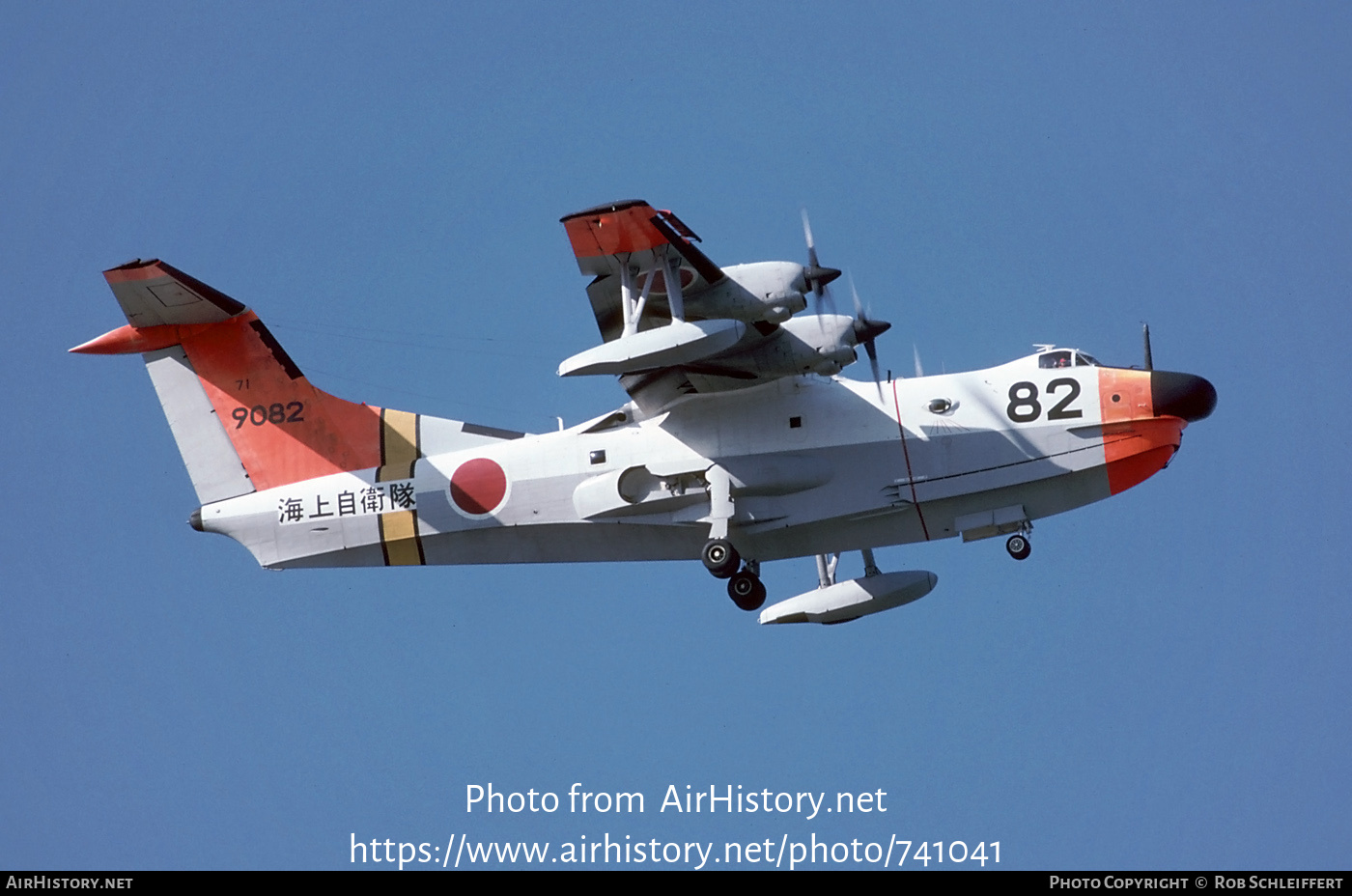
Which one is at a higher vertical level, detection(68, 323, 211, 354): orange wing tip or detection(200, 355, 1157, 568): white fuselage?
detection(68, 323, 211, 354): orange wing tip

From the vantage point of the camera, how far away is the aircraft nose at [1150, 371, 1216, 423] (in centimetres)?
1827

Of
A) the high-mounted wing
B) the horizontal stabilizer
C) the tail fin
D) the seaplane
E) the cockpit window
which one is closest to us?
the high-mounted wing

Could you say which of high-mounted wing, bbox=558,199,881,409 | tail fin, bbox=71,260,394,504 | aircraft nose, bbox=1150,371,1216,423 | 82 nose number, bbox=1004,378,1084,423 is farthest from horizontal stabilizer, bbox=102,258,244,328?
aircraft nose, bbox=1150,371,1216,423

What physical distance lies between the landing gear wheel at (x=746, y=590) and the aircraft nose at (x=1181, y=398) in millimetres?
4915

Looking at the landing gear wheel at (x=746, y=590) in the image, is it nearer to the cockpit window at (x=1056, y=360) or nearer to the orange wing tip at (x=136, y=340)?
the cockpit window at (x=1056, y=360)

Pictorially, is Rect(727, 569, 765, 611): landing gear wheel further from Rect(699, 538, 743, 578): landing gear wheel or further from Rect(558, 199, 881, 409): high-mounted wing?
Rect(558, 199, 881, 409): high-mounted wing

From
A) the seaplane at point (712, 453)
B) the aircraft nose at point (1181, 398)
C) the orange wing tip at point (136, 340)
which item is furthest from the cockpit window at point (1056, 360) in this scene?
the orange wing tip at point (136, 340)

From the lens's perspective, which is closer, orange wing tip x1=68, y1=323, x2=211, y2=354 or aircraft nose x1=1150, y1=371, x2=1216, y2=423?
aircraft nose x1=1150, y1=371, x2=1216, y2=423

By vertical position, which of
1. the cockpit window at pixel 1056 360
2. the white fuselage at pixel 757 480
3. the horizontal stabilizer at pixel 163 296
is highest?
the horizontal stabilizer at pixel 163 296

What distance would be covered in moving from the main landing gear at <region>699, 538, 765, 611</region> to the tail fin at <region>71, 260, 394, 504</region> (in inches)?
152

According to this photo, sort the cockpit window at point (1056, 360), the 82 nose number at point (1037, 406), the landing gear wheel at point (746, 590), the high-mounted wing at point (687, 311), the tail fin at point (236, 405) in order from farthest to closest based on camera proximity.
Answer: the tail fin at point (236, 405) < the landing gear wheel at point (746, 590) < the cockpit window at point (1056, 360) < the 82 nose number at point (1037, 406) < the high-mounted wing at point (687, 311)

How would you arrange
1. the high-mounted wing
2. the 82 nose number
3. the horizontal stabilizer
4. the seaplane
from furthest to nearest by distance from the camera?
1. the horizontal stabilizer
2. the 82 nose number
3. the seaplane
4. the high-mounted wing

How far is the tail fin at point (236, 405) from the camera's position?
19766 mm
